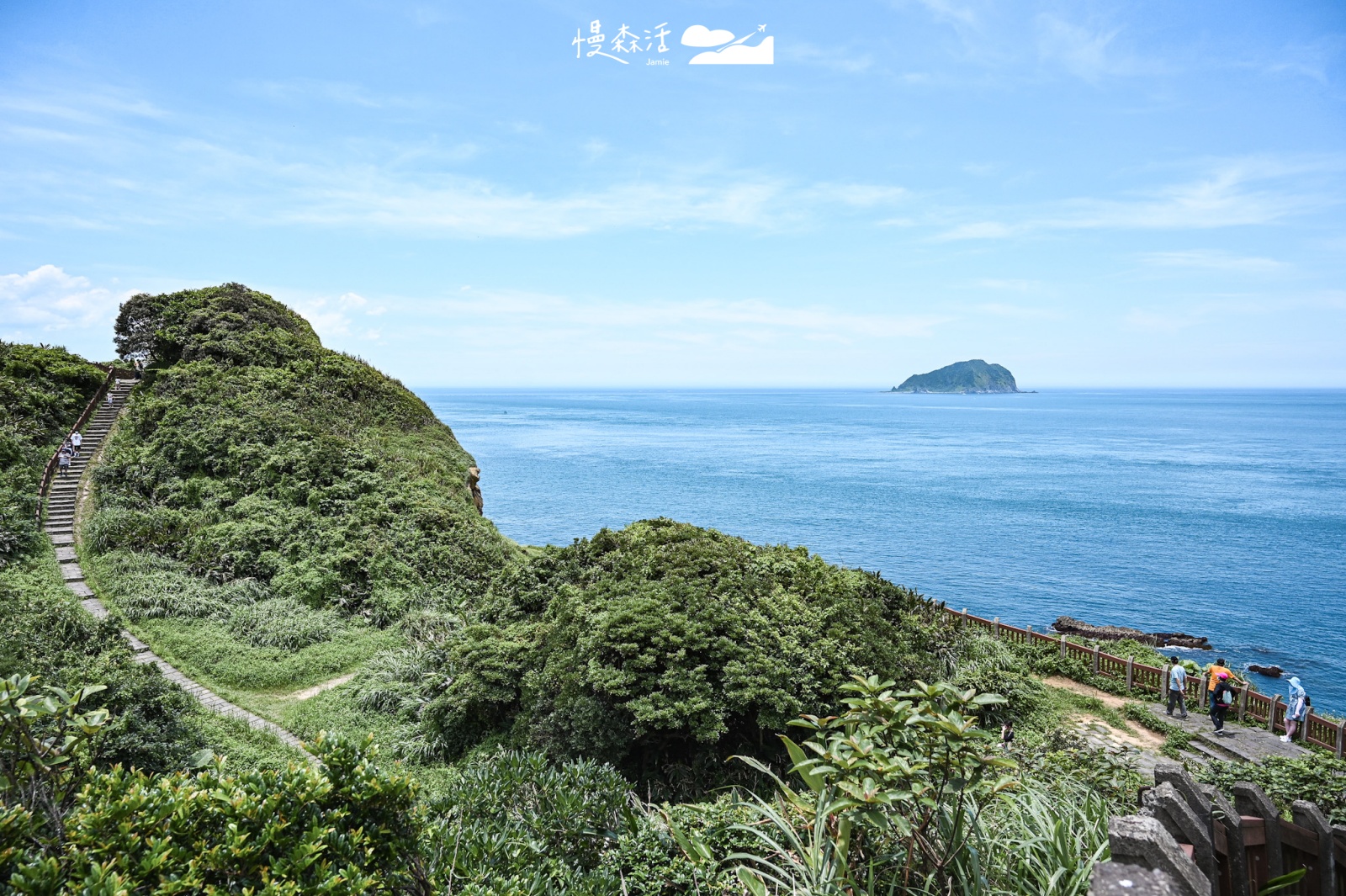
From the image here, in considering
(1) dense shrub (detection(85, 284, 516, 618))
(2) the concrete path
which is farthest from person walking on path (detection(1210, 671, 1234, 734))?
(1) dense shrub (detection(85, 284, 516, 618))

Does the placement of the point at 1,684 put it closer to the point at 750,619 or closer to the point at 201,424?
the point at 750,619

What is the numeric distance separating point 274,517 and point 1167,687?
22.6 meters

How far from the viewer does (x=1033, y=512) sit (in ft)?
175

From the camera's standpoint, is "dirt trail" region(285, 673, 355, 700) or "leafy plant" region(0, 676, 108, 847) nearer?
"leafy plant" region(0, 676, 108, 847)

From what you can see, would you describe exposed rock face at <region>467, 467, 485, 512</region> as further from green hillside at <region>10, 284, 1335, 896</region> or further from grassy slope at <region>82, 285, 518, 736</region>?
green hillside at <region>10, 284, 1335, 896</region>

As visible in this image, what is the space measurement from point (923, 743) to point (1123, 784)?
14.7ft

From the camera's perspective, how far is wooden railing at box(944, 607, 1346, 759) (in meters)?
13.3

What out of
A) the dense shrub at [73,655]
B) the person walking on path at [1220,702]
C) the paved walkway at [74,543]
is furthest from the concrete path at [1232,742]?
the dense shrub at [73,655]

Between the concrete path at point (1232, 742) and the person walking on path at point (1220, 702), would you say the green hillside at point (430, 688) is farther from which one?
the person walking on path at point (1220, 702)

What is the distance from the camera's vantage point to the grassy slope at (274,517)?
50.8 ft

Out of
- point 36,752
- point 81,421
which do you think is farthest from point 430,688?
point 81,421

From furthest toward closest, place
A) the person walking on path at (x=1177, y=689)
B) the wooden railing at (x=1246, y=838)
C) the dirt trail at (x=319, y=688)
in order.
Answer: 1. the person walking on path at (x=1177, y=689)
2. the dirt trail at (x=319, y=688)
3. the wooden railing at (x=1246, y=838)

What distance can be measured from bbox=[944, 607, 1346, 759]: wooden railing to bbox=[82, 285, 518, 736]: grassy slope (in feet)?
46.9

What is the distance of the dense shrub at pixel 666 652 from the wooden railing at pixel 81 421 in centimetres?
1421
